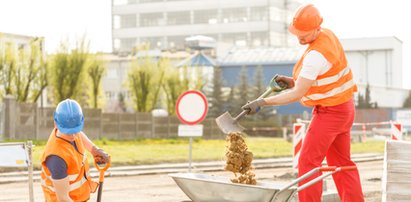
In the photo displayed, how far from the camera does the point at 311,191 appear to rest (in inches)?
287

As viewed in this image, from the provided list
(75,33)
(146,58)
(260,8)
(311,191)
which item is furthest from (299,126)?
(260,8)

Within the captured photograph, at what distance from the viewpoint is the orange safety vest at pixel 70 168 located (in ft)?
19.0

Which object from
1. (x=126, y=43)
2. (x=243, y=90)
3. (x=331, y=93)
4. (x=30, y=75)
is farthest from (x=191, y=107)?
(x=126, y=43)

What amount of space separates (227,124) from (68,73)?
40.0 m

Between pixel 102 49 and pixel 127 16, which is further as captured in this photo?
pixel 127 16

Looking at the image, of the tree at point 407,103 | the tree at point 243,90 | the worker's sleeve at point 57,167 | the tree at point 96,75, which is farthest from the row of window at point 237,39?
the worker's sleeve at point 57,167

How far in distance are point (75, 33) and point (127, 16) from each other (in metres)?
71.3

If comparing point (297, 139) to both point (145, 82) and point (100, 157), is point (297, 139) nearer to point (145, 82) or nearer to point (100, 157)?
point (100, 157)

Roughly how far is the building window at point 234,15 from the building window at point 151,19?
9.38 m

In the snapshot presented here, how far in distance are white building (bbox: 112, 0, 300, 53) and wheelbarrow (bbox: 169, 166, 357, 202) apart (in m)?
103

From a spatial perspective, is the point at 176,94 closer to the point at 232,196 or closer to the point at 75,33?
the point at 75,33

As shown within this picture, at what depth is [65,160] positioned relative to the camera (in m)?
5.78

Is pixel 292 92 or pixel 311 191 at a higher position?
pixel 292 92

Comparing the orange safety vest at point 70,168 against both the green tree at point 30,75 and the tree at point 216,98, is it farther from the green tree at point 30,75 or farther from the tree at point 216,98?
the tree at point 216,98
